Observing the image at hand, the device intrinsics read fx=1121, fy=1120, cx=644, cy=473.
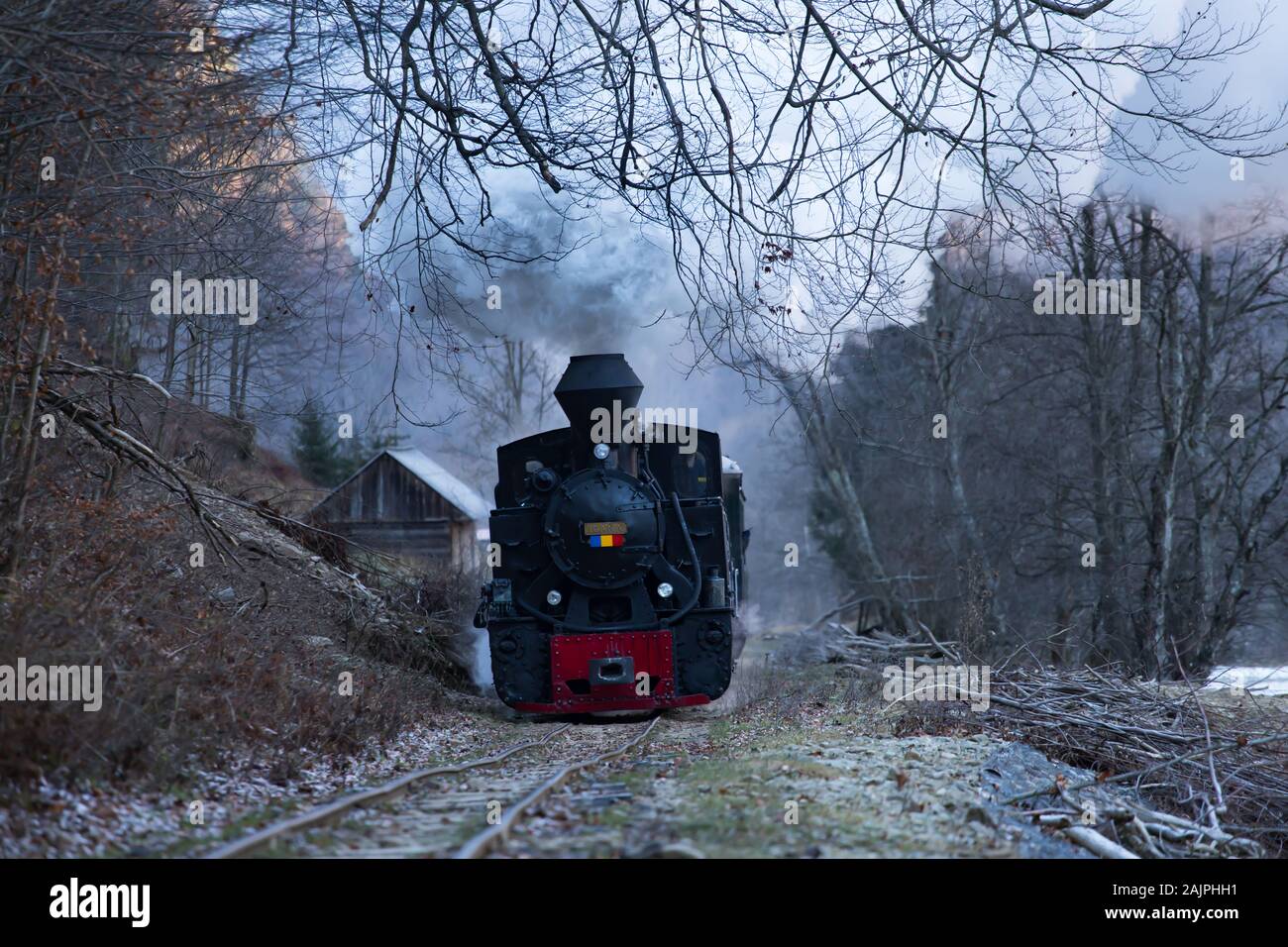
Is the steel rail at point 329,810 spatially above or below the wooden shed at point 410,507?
below

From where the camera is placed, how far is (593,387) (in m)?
13.3

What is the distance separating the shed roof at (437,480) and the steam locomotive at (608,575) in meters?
15.4

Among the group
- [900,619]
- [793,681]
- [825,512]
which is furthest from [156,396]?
[825,512]

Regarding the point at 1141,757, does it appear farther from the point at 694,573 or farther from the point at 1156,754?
the point at 694,573

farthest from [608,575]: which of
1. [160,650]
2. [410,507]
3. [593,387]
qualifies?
[410,507]

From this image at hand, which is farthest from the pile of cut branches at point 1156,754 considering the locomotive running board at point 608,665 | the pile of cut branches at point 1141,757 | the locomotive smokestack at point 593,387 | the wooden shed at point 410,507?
the wooden shed at point 410,507

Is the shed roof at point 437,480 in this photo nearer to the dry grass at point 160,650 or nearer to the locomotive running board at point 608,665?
the dry grass at point 160,650

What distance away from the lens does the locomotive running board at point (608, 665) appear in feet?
43.1

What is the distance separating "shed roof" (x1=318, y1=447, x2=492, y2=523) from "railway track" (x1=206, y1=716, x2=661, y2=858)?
66.4ft

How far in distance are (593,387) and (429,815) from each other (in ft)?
24.4

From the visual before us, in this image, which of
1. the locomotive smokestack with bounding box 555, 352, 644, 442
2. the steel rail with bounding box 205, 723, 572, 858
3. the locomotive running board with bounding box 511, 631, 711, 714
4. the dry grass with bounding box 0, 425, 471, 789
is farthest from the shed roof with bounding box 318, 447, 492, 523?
the steel rail with bounding box 205, 723, 572, 858

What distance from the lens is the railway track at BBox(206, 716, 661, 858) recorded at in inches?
214
